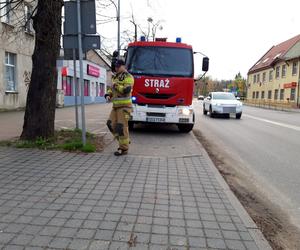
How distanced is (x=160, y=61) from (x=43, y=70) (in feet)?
14.7

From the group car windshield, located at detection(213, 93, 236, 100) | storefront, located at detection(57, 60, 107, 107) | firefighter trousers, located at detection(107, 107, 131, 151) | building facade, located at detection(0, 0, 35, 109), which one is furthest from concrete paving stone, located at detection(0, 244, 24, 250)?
car windshield, located at detection(213, 93, 236, 100)

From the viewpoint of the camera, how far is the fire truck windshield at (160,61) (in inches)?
458

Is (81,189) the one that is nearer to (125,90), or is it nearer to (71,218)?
(71,218)

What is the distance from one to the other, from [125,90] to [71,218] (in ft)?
13.7

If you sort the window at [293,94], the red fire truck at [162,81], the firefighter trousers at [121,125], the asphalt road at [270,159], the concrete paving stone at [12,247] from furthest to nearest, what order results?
the window at [293,94] < the red fire truck at [162,81] < the firefighter trousers at [121,125] < the asphalt road at [270,159] < the concrete paving stone at [12,247]

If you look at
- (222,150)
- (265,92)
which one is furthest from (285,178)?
(265,92)

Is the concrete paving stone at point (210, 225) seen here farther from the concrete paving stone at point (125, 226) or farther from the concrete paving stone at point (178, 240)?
the concrete paving stone at point (125, 226)

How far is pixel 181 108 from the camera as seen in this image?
1170 centimetres

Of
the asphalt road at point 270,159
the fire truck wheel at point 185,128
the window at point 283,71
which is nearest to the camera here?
the asphalt road at point 270,159

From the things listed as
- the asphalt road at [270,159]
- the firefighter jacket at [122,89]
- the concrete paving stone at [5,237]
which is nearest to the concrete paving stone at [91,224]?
the concrete paving stone at [5,237]

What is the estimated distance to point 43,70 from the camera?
8.40 metres

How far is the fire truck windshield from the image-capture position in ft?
38.2

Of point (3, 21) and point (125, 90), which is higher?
point (3, 21)

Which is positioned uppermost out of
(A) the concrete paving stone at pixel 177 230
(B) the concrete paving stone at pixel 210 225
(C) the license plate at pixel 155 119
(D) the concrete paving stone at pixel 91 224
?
(C) the license plate at pixel 155 119
